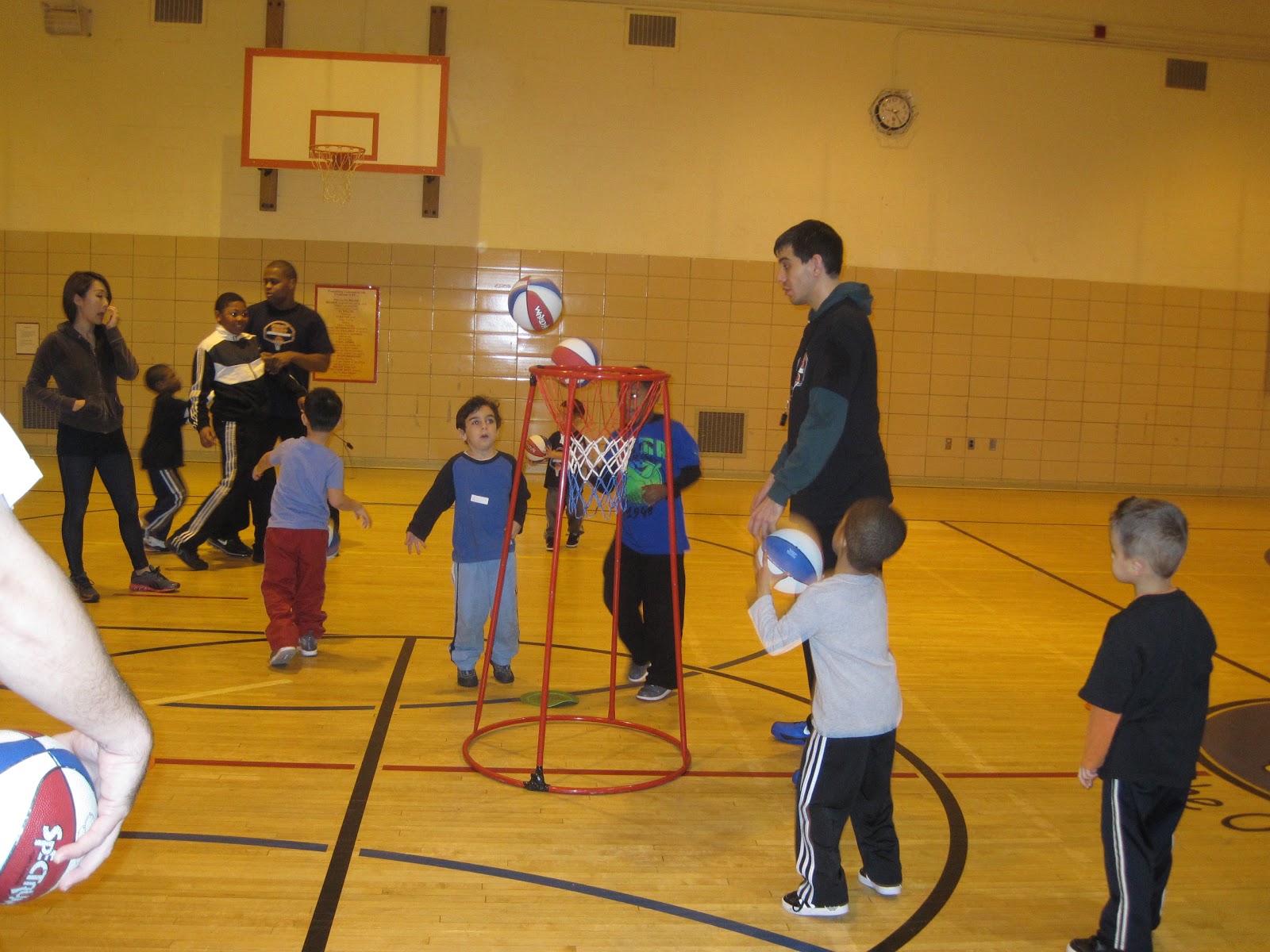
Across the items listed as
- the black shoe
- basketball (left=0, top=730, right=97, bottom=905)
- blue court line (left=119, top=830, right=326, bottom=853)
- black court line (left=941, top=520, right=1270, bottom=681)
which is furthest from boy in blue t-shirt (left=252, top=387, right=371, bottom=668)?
black court line (left=941, top=520, right=1270, bottom=681)

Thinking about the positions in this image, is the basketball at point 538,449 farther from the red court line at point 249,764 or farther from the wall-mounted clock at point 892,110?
the wall-mounted clock at point 892,110

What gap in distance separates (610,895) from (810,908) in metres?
0.52

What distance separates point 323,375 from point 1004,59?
8.11 meters

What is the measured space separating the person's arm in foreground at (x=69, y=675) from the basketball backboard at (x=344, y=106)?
10.3m

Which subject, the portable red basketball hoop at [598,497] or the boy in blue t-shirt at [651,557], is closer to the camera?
the portable red basketball hoop at [598,497]

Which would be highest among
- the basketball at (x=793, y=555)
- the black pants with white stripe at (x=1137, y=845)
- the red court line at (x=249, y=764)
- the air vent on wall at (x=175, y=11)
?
the air vent on wall at (x=175, y=11)

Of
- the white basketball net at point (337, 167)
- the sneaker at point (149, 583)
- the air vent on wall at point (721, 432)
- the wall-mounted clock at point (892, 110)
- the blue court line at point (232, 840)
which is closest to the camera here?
the blue court line at point (232, 840)

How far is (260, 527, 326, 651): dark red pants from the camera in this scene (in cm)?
481

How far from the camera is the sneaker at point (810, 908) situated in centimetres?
282

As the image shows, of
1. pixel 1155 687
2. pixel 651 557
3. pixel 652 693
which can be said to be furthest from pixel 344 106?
pixel 1155 687

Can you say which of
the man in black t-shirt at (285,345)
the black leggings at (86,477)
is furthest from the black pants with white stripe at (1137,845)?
the man in black t-shirt at (285,345)

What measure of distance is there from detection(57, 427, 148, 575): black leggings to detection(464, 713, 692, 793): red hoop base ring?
107 inches

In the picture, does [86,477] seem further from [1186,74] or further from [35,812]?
[1186,74]

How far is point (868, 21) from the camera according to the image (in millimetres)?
11672
